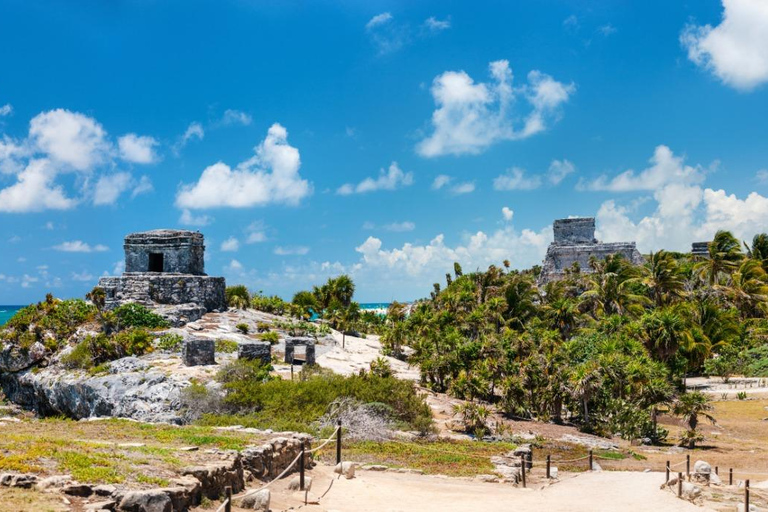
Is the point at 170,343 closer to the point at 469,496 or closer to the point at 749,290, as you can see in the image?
the point at 469,496

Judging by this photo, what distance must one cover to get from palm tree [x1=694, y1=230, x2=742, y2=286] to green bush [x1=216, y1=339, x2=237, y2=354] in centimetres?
3574

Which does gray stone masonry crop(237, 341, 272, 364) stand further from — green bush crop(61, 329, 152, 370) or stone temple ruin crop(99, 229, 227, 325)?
stone temple ruin crop(99, 229, 227, 325)

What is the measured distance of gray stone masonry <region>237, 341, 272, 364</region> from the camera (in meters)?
24.5

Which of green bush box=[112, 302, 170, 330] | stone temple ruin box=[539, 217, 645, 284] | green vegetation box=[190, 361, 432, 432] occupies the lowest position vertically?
green vegetation box=[190, 361, 432, 432]

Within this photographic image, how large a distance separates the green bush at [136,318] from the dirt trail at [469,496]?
61.2 ft

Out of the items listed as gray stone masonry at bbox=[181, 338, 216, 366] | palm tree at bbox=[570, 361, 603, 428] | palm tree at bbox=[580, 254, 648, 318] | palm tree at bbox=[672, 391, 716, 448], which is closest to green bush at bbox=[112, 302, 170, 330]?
gray stone masonry at bbox=[181, 338, 216, 366]

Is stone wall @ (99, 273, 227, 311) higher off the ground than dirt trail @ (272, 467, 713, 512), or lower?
higher

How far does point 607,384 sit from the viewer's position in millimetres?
25359

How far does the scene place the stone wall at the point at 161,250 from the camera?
33.9 m

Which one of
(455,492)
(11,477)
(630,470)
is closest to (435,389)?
(630,470)

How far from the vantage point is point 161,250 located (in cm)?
3400

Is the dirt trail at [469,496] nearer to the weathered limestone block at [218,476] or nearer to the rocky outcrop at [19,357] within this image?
the weathered limestone block at [218,476]

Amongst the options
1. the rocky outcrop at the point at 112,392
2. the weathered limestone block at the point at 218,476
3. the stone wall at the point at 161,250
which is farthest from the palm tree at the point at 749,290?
the weathered limestone block at the point at 218,476

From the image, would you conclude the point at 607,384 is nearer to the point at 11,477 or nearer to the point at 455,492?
the point at 455,492
